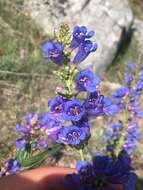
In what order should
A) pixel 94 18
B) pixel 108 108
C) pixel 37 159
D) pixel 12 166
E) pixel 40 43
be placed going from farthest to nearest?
pixel 94 18 → pixel 40 43 → pixel 12 166 → pixel 37 159 → pixel 108 108

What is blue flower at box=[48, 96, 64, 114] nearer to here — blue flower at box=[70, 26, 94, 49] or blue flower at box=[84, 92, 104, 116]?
blue flower at box=[84, 92, 104, 116]

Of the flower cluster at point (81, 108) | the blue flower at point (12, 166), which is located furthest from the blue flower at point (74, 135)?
the blue flower at point (12, 166)

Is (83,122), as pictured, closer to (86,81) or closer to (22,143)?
(86,81)

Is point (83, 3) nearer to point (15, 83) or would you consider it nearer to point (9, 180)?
point (15, 83)

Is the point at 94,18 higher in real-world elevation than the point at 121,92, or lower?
higher

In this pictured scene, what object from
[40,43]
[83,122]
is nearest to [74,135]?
[83,122]

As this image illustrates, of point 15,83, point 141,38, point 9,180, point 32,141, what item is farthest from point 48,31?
point 9,180

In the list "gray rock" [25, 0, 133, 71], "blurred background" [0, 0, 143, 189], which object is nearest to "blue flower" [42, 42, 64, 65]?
"blurred background" [0, 0, 143, 189]
